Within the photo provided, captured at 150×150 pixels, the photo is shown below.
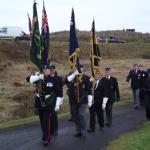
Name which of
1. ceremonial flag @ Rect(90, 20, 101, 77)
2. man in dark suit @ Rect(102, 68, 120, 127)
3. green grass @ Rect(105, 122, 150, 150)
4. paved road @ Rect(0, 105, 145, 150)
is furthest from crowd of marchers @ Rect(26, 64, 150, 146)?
green grass @ Rect(105, 122, 150, 150)

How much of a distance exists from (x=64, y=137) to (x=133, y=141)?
72.2 inches

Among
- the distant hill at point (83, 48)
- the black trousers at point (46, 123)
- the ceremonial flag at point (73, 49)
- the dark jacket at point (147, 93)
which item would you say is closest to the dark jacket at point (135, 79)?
the dark jacket at point (147, 93)

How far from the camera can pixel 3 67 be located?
4138cm

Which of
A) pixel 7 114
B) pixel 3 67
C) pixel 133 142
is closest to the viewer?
pixel 133 142

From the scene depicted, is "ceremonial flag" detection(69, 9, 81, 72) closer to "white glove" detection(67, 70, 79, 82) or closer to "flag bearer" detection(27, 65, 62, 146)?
"white glove" detection(67, 70, 79, 82)

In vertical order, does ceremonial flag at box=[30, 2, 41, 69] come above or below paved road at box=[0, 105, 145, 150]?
above

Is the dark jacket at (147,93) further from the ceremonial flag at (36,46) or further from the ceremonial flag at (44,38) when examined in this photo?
the ceremonial flag at (36,46)

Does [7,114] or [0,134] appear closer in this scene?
[0,134]

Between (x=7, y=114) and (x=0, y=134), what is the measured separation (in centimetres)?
815

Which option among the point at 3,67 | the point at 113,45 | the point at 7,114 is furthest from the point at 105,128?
the point at 113,45

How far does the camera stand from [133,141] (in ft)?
48.4

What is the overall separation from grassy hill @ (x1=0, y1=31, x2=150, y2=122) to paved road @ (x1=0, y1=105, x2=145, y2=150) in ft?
16.7

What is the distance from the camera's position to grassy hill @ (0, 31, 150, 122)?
83.9 ft

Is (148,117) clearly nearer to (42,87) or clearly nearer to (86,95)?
(86,95)
